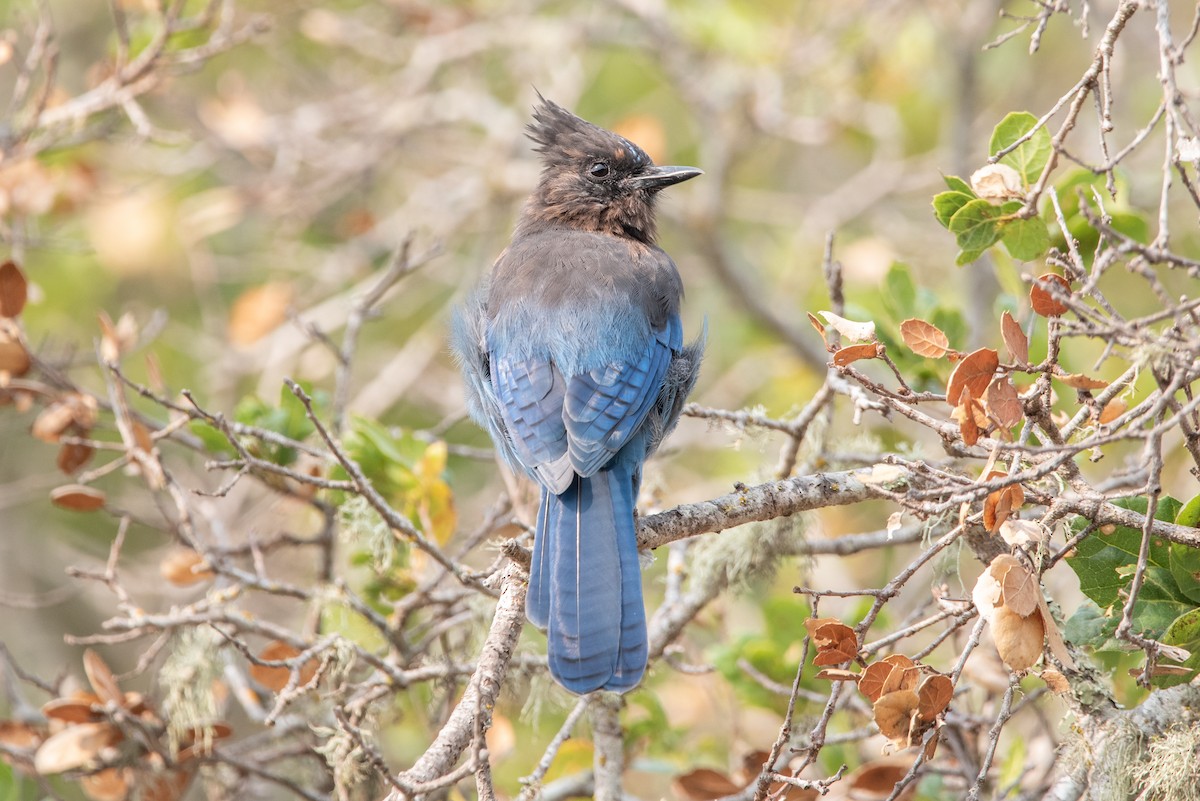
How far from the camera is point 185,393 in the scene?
9.75 ft

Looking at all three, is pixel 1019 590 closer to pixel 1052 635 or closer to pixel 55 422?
pixel 1052 635

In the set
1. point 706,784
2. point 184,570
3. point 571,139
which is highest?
point 571,139

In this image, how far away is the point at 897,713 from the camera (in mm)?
2367

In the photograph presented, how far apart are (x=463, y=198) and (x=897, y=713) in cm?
449

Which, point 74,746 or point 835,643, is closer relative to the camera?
point 835,643

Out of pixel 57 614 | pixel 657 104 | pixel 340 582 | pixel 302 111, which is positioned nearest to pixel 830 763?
pixel 340 582

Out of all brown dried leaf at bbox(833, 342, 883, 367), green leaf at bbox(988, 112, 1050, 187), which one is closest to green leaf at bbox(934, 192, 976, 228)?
green leaf at bbox(988, 112, 1050, 187)

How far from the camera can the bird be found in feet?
9.71

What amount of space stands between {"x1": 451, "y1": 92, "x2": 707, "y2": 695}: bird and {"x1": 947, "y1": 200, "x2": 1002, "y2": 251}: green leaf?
1.11 metres

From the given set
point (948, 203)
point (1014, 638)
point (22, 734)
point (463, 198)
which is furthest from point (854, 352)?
point (463, 198)

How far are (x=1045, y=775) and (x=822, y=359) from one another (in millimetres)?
2902

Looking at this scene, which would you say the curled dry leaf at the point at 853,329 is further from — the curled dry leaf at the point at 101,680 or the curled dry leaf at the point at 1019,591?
the curled dry leaf at the point at 101,680

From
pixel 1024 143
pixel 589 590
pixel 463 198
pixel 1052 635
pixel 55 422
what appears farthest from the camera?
pixel 463 198

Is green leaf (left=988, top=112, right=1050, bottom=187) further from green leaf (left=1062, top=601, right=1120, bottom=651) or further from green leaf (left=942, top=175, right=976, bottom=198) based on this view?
green leaf (left=1062, top=601, right=1120, bottom=651)
